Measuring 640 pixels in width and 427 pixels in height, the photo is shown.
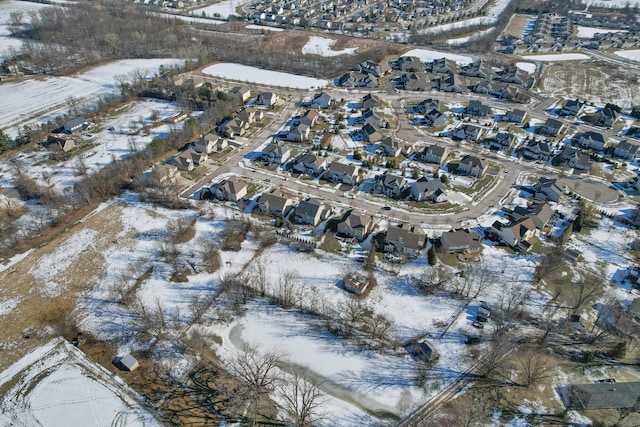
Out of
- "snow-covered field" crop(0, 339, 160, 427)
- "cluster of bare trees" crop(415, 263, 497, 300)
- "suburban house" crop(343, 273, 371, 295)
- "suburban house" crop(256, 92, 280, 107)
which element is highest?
"suburban house" crop(256, 92, 280, 107)

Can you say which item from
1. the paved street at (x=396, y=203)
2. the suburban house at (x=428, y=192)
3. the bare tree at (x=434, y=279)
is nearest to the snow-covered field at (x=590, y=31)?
the paved street at (x=396, y=203)

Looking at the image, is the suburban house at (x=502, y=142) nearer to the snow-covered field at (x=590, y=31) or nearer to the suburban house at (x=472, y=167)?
the suburban house at (x=472, y=167)

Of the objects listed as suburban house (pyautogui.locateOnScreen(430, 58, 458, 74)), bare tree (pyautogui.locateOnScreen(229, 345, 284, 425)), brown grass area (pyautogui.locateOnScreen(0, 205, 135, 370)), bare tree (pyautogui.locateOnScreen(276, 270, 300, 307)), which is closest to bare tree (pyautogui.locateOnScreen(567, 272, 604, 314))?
bare tree (pyautogui.locateOnScreen(276, 270, 300, 307))

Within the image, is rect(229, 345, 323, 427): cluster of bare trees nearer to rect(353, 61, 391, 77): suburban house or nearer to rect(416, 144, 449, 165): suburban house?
rect(416, 144, 449, 165): suburban house

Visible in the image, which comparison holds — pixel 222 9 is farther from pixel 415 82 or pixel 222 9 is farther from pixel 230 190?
pixel 230 190

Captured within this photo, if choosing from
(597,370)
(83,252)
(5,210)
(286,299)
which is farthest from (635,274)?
(5,210)

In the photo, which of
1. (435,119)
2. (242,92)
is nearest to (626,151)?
(435,119)
